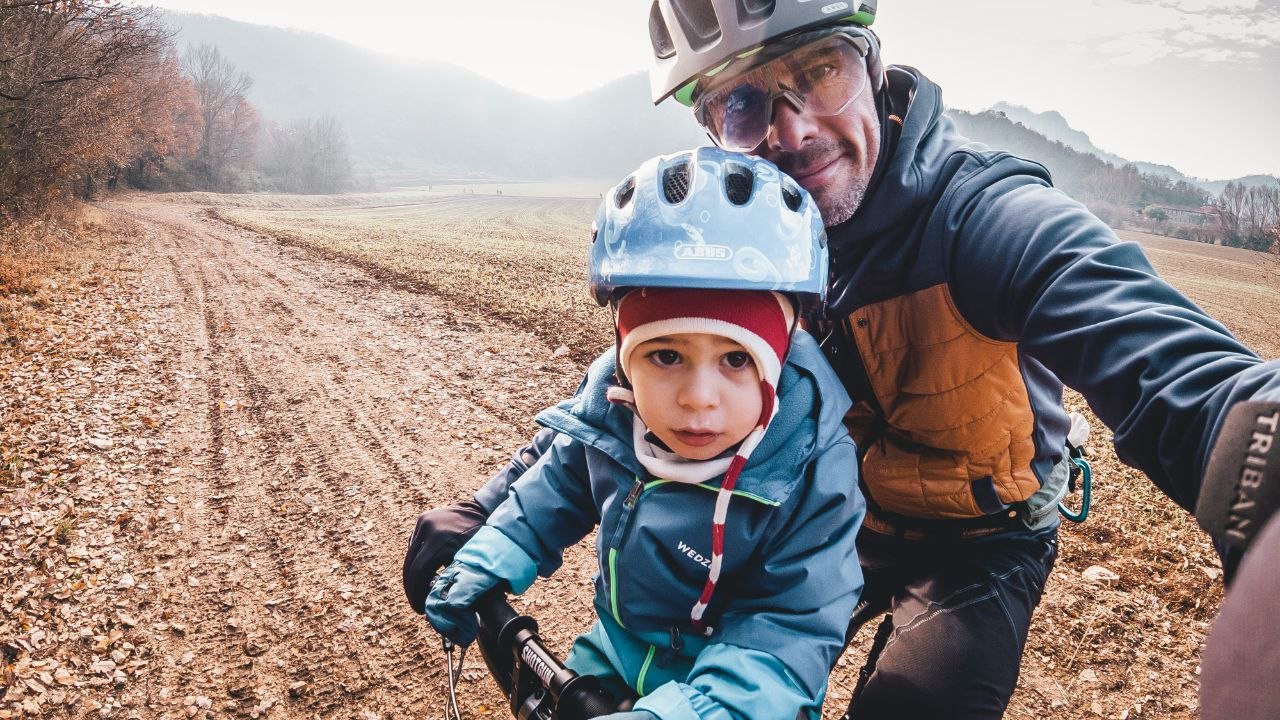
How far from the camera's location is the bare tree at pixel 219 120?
66.8 m

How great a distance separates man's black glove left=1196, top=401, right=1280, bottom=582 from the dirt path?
12.2 ft

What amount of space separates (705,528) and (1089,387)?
1128 millimetres

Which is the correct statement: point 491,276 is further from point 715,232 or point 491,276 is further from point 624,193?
point 715,232

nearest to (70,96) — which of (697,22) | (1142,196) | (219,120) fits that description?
(697,22)

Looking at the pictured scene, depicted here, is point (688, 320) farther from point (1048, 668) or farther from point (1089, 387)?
point (1048, 668)

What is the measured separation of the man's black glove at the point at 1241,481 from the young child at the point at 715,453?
106 cm

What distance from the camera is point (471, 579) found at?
7.11ft

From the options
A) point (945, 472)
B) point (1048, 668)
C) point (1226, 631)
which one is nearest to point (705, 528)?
point (945, 472)

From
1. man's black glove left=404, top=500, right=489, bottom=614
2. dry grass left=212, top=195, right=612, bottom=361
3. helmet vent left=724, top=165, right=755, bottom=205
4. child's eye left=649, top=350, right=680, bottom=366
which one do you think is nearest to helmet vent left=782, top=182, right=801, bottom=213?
helmet vent left=724, top=165, right=755, bottom=205

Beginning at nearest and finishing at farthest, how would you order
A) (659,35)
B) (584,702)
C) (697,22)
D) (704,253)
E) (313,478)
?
(584,702) < (704,253) < (697,22) < (659,35) < (313,478)

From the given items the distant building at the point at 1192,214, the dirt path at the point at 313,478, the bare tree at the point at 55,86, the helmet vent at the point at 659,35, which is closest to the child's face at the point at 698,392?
the helmet vent at the point at 659,35

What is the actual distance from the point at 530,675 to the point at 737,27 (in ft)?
8.19

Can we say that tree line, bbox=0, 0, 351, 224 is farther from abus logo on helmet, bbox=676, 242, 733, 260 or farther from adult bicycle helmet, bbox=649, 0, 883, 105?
abus logo on helmet, bbox=676, 242, 733, 260

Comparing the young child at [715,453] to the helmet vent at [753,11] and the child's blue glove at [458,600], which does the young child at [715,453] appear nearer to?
the child's blue glove at [458,600]
